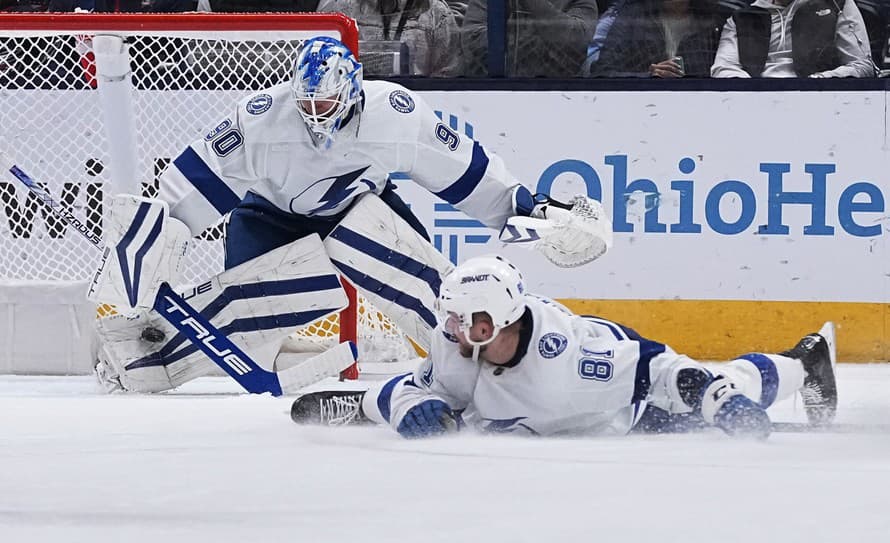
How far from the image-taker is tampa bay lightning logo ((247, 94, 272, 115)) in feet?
13.0

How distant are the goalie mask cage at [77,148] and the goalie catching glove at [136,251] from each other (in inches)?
28.8

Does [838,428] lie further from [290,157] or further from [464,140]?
[290,157]

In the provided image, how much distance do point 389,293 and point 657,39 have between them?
1.40 meters

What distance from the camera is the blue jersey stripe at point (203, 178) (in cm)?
398

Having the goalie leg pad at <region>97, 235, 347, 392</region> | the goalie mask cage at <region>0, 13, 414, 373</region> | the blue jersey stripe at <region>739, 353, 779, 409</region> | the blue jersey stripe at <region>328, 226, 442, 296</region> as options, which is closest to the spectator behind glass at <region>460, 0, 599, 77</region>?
the goalie mask cage at <region>0, 13, 414, 373</region>

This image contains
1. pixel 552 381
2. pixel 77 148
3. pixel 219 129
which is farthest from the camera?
pixel 77 148

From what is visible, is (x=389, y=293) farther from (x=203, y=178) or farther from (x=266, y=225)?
(x=203, y=178)

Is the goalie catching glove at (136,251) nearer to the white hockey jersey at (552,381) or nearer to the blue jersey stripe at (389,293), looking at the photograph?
the blue jersey stripe at (389,293)

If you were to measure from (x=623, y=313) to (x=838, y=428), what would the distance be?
1669 mm

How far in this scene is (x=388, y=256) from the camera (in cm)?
413

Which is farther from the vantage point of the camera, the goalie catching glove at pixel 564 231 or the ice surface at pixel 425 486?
the goalie catching glove at pixel 564 231

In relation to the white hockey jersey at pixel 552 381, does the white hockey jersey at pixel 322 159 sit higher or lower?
higher

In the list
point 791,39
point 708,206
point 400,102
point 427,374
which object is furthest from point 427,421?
point 791,39

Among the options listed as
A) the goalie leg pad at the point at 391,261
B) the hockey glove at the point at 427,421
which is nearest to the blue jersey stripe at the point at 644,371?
the hockey glove at the point at 427,421
